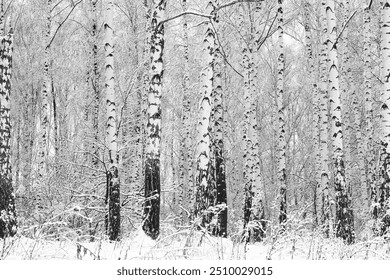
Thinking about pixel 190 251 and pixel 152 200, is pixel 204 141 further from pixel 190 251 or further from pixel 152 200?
pixel 190 251

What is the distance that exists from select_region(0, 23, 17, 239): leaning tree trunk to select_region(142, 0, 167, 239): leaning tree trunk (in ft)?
7.97

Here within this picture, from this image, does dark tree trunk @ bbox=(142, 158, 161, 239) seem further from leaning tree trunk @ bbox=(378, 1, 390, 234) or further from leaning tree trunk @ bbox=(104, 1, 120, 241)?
leaning tree trunk @ bbox=(378, 1, 390, 234)

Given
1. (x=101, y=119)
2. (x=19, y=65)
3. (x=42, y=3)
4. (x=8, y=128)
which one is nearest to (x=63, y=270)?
(x=8, y=128)

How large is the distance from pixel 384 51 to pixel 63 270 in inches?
300

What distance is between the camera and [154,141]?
9328mm

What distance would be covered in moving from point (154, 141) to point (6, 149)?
276 centimetres

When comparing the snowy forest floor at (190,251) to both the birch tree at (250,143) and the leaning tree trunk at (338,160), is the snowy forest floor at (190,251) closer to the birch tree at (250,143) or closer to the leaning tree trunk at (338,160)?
the leaning tree trunk at (338,160)

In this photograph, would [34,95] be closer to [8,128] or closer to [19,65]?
[19,65]

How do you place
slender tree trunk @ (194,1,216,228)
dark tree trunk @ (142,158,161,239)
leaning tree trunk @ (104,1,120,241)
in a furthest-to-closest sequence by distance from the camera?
1. leaning tree trunk @ (104,1,120,241)
2. slender tree trunk @ (194,1,216,228)
3. dark tree trunk @ (142,158,161,239)

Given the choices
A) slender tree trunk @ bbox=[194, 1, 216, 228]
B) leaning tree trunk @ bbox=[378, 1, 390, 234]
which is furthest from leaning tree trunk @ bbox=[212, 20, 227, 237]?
leaning tree trunk @ bbox=[378, 1, 390, 234]

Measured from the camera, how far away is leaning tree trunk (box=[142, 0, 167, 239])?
9.08m

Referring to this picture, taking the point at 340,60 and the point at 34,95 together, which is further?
the point at 34,95

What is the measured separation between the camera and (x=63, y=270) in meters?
4.84

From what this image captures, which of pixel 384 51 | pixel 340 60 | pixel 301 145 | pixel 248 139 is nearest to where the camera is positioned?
pixel 384 51
